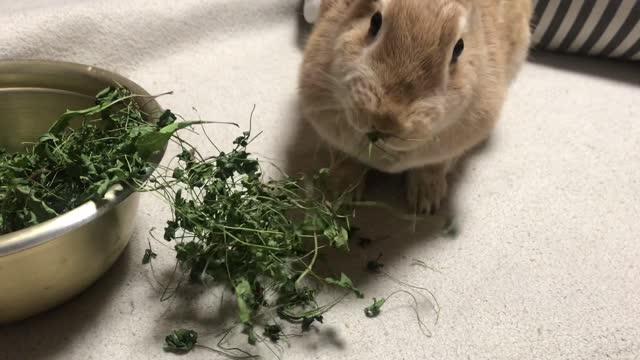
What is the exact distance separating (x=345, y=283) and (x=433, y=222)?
1.21ft

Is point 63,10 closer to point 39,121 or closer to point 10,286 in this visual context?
point 39,121

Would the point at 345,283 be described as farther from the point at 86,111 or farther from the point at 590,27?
the point at 590,27

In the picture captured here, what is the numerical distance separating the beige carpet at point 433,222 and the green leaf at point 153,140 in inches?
11.3

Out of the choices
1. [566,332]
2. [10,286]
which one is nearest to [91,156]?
[10,286]

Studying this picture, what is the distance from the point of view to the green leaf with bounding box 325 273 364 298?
1.08 meters

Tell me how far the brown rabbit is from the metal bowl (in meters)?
0.37

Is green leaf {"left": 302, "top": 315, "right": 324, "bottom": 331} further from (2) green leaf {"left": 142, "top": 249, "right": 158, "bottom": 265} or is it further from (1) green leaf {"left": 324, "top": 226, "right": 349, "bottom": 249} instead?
(2) green leaf {"left": 142, "top": 249, "right": 158, "bottom": 265}

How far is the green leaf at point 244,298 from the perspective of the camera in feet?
3.18

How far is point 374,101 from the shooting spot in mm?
959

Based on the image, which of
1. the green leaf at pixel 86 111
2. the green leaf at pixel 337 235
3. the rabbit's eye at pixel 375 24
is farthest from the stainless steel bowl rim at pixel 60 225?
the rabbit's eye at pixel 375 24

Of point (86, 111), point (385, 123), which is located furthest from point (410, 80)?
point (86, 111)

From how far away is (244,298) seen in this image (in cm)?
102

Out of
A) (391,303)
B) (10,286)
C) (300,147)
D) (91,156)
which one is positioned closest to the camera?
(10,286)

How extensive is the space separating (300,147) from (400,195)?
30 centimetres
